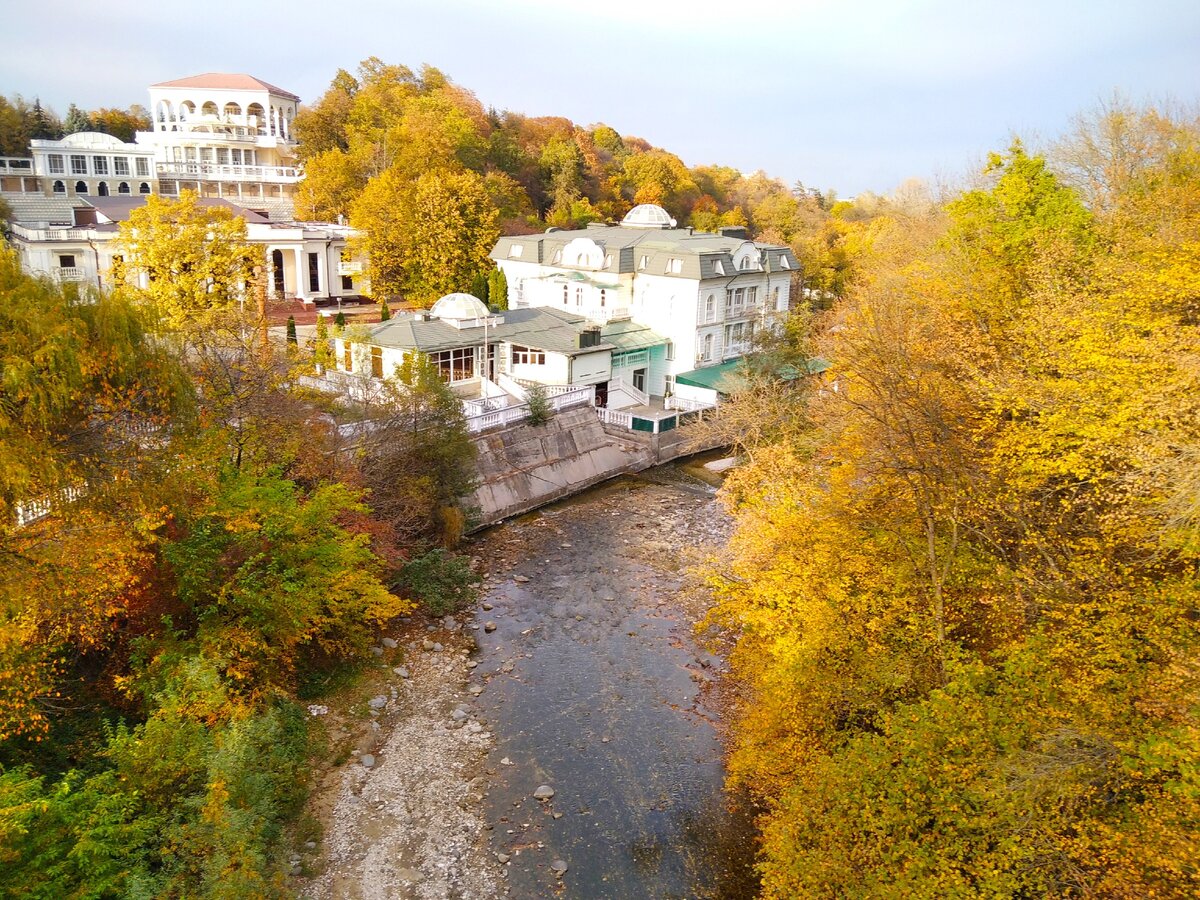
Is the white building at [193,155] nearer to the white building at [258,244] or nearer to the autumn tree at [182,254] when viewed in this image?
the white building at [258,244]

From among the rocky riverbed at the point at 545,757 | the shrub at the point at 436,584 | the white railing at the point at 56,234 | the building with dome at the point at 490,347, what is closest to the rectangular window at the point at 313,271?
the white railing at the point at 56,234

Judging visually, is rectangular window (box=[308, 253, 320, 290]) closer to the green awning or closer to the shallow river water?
the green awning

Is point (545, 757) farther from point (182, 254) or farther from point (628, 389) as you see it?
point (628, 389)

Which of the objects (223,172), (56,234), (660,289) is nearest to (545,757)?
(660,289)

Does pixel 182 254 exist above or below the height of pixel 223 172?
below

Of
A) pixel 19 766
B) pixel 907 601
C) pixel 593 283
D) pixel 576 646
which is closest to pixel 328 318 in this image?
pixel 593 283

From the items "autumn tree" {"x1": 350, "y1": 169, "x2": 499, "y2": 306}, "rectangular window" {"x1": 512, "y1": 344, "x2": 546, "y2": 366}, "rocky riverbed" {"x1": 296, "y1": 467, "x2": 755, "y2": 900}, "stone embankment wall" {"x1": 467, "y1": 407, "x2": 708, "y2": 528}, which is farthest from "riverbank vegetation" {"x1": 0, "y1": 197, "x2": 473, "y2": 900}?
"autumn tree" {"x1": 350, "y1": 169, "x2": 499, "y2": 306}

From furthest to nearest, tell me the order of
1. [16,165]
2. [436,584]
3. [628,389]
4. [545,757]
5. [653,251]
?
[16,165] → [653,251] → [628,389] → [436,584] → [545,757]
